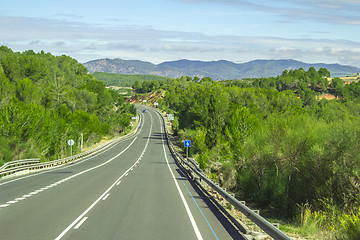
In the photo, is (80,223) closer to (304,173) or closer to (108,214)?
(108,214)

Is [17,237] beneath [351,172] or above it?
beneath

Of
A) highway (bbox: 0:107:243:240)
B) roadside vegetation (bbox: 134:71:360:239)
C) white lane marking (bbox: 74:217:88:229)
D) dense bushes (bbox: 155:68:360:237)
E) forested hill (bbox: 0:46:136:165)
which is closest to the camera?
highway (bbox: 0:107:243:240)

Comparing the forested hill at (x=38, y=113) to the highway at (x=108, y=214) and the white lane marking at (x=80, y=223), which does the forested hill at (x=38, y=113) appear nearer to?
the highway at (x=108, y=214)

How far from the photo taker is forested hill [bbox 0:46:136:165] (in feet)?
136

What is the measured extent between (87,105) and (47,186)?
68.8 metres

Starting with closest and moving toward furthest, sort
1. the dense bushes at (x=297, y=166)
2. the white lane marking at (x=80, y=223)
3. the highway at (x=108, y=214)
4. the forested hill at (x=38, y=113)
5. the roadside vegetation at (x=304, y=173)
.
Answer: the highway at (x=108, y=214) → the white lane marking at (x=80, y=223) → the roadside vegetation at (x=304, y=173) → the dense bushes at (x=297, y=166) → the forested hill at (x=38, y=113)

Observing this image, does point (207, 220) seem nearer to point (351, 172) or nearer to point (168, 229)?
point (168, 229)

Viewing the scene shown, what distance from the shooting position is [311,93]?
142000 millimetres

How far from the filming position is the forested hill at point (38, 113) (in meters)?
41.3

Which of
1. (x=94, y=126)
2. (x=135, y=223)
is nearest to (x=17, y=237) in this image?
(x=135, y=223)

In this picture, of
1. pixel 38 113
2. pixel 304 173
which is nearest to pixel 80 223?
pixel 304 173

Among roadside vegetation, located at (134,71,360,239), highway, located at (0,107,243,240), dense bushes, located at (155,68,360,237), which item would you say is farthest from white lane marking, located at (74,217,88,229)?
dense bushes, located at (155,68,360,237)

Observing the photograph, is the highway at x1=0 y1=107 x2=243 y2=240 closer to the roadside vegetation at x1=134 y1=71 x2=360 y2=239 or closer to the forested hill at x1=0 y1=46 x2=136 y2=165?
the roadside vegetation at x1=134 y1=71 x2=360 y2=239

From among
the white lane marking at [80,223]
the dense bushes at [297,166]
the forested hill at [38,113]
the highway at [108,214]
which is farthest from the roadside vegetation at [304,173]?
the forested hill at [38,113]
